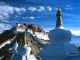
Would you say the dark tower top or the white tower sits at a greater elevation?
the dark tower top

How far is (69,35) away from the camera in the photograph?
27.4 ft

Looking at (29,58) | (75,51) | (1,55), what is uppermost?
(75,51)

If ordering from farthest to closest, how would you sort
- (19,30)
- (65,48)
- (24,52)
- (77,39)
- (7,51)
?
(19,30) < (7,51) < (24,52) < (77,39) < (65,48)

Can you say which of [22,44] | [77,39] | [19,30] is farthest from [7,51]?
[77,39]

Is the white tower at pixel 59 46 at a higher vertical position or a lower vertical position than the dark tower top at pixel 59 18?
lower

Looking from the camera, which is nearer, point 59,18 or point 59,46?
point 59,46

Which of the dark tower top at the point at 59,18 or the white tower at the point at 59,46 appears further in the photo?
the dark tower top at the point at 59,18

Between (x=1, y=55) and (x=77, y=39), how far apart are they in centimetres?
3613

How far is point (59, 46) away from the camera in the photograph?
7.97m

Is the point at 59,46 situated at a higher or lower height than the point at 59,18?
lower

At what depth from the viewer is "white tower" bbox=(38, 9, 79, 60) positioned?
25.6ft

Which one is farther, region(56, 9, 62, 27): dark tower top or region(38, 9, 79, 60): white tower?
region(56, 9, 62, 27): dark tower top

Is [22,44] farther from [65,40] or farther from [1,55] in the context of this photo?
[1,55]

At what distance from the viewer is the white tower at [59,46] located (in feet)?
25.6
